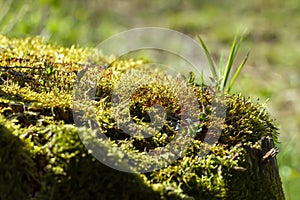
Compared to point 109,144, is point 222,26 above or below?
above

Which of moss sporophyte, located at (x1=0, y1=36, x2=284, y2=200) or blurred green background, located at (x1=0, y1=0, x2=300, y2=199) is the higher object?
blurred green background, located at (x1=0, y1=0, x2=300, y2=199)

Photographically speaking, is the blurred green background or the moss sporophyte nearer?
the moss sporophyte

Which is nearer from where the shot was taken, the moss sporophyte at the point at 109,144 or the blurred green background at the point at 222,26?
the moss sporophyte at the point at 109,144

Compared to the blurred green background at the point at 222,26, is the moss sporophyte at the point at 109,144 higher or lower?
lower

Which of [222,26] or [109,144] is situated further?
[222,26]
